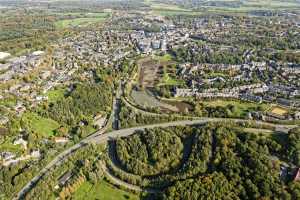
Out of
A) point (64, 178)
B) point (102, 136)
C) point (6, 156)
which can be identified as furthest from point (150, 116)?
point (6, 156)

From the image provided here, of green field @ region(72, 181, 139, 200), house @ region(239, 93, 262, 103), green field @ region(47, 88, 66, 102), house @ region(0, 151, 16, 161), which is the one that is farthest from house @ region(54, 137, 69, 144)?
house @ region(239, 93, 262, 103)

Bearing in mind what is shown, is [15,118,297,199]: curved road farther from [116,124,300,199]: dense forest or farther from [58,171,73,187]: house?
[116,124,300,199]: dense forest

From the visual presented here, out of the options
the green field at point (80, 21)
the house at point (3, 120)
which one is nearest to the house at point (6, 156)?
the house at point (3, 120)

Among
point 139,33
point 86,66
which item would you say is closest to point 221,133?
point 86,66

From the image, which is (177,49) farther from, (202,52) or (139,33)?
(139,33)

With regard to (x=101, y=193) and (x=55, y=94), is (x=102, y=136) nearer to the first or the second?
(x=101, y=193)
